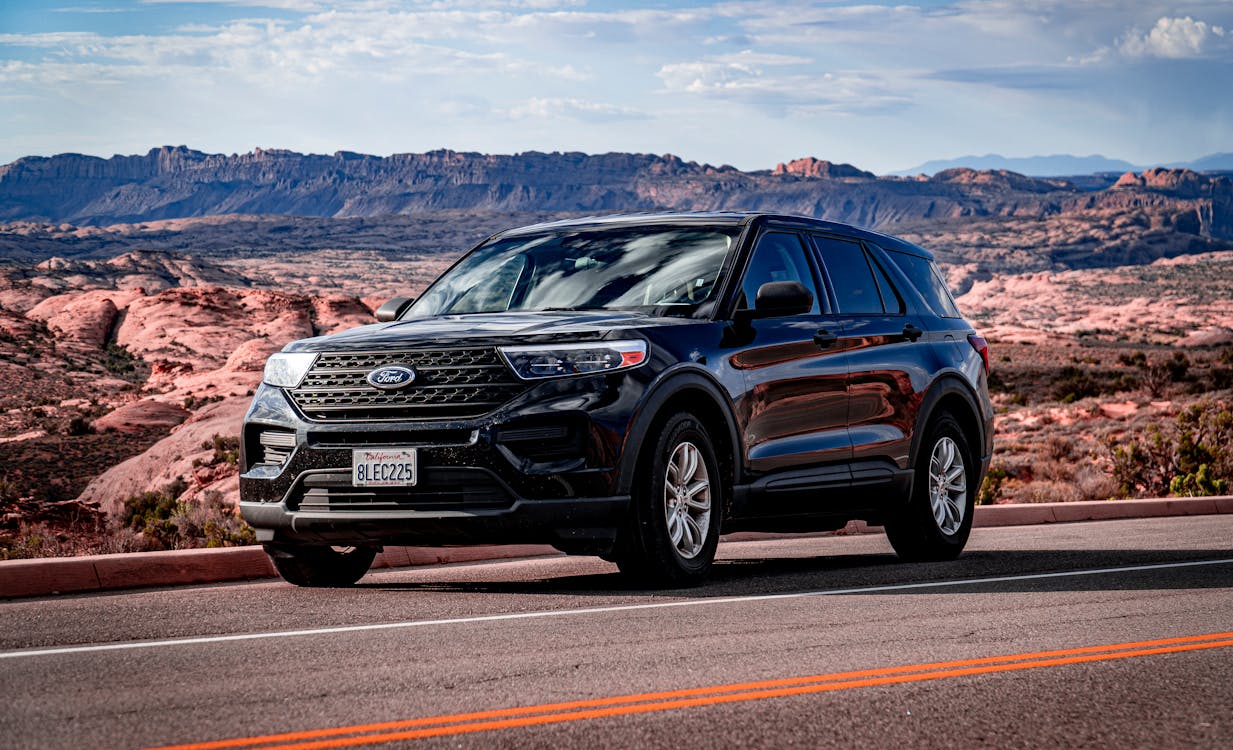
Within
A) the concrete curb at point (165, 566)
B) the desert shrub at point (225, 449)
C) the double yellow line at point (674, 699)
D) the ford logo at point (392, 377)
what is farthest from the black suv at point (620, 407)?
the desert shrub at point (225, 449)

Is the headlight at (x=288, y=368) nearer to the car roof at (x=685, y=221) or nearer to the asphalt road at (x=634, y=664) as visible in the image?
the asphalt road at (x=634, y=664)

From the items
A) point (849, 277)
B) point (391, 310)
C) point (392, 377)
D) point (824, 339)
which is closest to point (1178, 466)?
point (849, 277)

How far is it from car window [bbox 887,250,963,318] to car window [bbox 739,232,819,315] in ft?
4.83

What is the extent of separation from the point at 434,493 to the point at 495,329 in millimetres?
970

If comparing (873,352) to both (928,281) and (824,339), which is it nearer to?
(824,339)

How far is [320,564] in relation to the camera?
888 centimetres

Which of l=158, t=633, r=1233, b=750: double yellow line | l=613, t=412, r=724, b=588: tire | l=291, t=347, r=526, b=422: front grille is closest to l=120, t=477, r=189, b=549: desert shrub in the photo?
l=291, t=347, r=526, b=422: front grille

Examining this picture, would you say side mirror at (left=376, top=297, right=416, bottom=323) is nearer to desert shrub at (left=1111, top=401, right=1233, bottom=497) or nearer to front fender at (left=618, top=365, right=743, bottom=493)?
front fender at (left=618, top=365, right=743, bottom=493)

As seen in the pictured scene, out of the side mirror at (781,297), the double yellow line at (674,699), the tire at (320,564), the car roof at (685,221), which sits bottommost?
the tire at (320,564)

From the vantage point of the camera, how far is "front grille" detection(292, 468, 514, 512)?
24.9 feet

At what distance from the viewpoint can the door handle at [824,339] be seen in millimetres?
9352

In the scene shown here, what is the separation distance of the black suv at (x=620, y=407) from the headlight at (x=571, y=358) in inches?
0.5

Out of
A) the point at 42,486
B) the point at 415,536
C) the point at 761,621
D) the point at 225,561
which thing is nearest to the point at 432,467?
the point at 415,536

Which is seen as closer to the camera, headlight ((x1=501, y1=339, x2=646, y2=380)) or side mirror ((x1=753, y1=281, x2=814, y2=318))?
headlight ((x1=501, y1=339, x2=646, y2=380))
